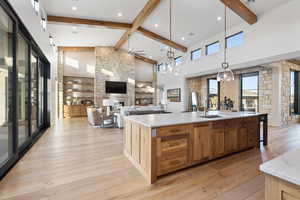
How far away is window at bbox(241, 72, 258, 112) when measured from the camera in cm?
727

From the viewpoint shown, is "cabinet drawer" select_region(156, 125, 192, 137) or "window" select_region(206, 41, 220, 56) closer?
"cabinet drawer" select_region(156, 125, 192, 137)

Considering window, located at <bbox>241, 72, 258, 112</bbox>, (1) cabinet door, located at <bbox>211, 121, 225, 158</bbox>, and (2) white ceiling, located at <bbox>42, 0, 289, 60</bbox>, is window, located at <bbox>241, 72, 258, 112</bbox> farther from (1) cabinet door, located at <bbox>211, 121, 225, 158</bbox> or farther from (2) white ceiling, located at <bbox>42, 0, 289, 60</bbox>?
(1) cabinet door, located at <bbox>211, 121, 225, 158</bbox>

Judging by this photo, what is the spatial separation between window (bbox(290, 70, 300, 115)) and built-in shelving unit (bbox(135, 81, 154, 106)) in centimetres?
847

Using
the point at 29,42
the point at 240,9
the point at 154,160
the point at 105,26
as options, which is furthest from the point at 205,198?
the point at 105,26

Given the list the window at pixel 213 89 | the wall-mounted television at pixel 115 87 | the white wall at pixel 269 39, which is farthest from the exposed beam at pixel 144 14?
the window at pixel 213 89

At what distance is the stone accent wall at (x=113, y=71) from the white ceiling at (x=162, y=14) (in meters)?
2.04

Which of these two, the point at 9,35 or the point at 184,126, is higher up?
the point at 9,35

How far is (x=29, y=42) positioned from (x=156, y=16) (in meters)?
4.52

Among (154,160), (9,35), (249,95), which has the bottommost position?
(154,160)

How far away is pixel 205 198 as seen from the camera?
1.82m

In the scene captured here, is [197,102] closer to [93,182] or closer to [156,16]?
[156,16]

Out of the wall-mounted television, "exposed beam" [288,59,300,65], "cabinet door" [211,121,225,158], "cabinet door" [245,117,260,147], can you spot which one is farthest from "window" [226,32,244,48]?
the wall-mounted television

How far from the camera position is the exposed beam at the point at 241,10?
14.2ft

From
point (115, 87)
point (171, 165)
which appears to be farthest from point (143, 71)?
point (171, 165)
